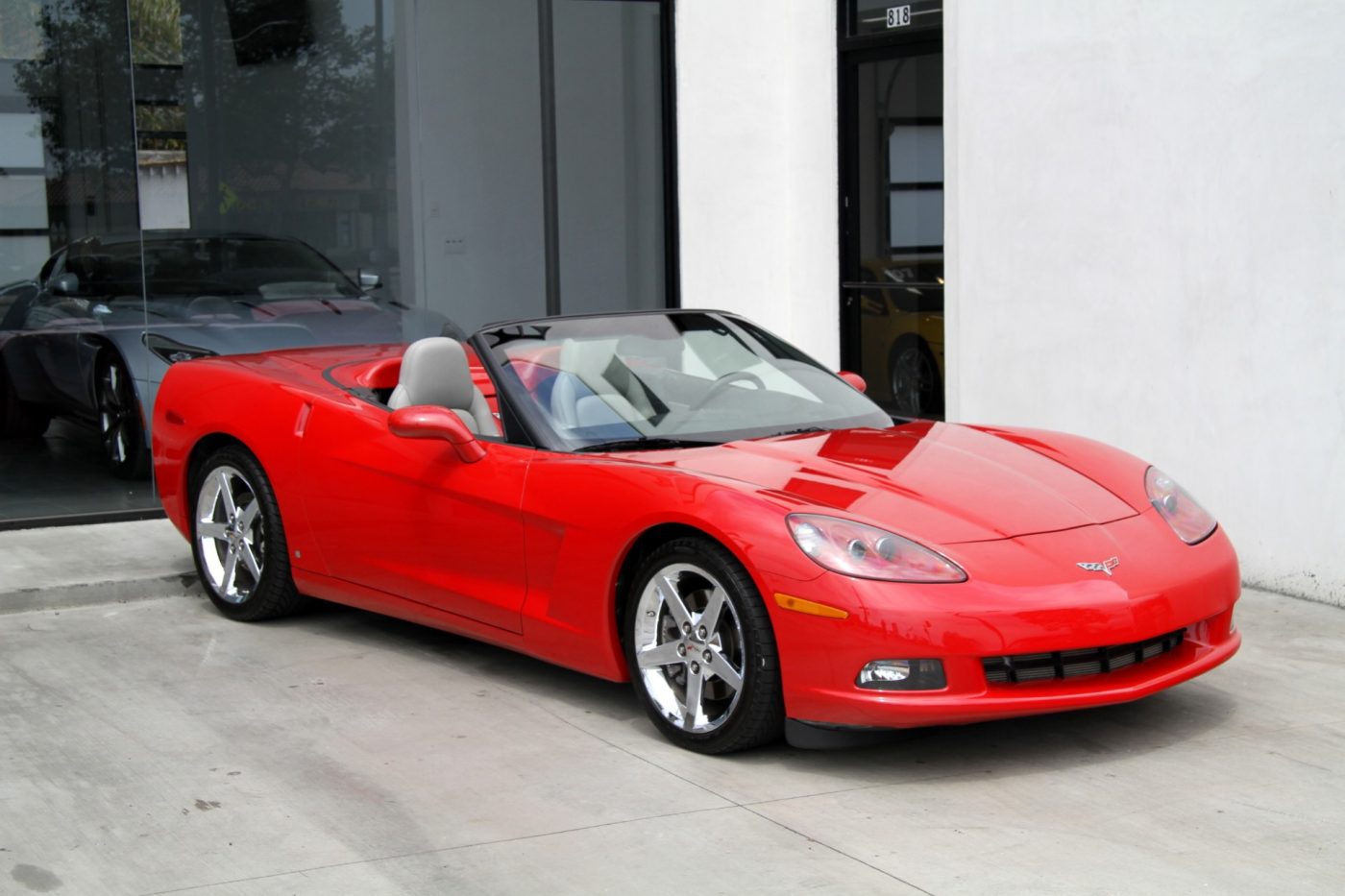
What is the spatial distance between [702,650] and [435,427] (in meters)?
1.29

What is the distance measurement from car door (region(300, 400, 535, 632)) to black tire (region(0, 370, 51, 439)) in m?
3.22

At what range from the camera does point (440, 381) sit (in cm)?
611

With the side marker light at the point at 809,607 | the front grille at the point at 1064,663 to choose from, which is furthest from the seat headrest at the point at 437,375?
the front grille at the point at 1064,663

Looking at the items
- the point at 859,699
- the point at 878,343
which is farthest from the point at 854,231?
the point at 859,699

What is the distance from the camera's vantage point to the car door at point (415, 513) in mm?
5477

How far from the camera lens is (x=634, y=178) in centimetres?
1127

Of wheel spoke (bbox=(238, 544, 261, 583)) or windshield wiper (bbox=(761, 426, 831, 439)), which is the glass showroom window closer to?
wheel spoke (bbox=(238, 544, 261, 583))

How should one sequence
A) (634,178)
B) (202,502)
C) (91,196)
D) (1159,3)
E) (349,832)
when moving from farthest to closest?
(634,178), (91,196), (1159,3), (202,502), (349,832)

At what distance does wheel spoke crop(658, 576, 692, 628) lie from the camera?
4.86m

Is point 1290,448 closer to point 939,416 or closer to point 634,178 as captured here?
point 939,416

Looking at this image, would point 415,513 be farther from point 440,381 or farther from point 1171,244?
point 1171,244

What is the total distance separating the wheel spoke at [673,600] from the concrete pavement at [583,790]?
0.41m

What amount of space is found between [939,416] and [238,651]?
492 cm

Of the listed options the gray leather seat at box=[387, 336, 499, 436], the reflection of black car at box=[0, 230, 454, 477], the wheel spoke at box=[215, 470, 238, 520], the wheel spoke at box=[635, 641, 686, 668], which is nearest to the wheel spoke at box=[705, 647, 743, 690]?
the wheel spoke at box=[635, 641, 686, 668]
